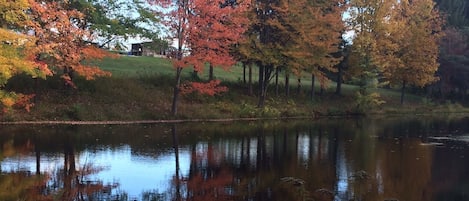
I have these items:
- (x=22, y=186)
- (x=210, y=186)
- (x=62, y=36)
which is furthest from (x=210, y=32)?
(x=22, y=186)

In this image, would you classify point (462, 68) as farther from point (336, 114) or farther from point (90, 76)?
point (90, 76)

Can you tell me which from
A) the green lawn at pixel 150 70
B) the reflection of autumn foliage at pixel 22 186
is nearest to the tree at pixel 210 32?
the green lawn at pixel 150 70

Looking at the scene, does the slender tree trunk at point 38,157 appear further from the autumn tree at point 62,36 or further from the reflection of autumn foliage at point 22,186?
the autumn tree at point 62,36

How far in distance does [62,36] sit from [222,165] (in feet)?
51.0

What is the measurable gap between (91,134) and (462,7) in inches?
2473

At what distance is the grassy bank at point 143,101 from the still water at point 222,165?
3.10 m

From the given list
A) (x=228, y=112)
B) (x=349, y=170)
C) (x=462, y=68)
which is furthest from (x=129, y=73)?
(x=462, y=68)

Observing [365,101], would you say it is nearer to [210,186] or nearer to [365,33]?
[365,33]

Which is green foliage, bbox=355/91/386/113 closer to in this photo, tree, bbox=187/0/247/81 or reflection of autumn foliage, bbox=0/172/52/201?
tree, bbox=187/0/247/81

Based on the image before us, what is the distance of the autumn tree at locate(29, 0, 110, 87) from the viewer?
27031mm

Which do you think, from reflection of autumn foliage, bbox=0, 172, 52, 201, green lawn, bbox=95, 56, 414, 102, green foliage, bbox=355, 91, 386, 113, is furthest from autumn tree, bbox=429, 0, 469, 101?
reflection of autumn foliage, bbox=0, 172, 52, 201

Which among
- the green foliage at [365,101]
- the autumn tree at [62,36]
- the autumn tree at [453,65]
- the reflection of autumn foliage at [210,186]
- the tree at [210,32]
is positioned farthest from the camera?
the autumn tree at [453,65]

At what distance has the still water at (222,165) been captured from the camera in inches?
509

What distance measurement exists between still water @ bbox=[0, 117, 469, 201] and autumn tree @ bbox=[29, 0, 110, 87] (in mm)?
4250
